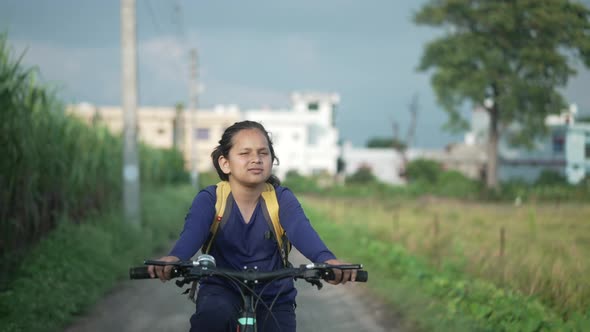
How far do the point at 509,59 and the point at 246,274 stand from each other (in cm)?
4526

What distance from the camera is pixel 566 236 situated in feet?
51.1

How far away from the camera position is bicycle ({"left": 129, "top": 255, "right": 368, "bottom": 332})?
9.91ft

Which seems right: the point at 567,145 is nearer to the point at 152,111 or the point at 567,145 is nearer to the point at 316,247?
the point at 152,111

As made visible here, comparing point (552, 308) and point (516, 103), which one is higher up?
point (516, 103)

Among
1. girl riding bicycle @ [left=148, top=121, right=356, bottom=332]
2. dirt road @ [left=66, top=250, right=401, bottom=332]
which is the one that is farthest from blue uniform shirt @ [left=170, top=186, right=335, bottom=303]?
dirt road @ [left=66, top=250, right=401, bottom=332]

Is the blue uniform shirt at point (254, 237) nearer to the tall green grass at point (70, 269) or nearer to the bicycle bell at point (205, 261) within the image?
the bicycle bell at point (205, 261)

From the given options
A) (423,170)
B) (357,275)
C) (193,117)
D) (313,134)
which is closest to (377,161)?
(313,134)

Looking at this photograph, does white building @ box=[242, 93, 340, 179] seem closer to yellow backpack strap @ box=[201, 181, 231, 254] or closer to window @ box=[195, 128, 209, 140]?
window @ box=[195, 128, 209, 140]

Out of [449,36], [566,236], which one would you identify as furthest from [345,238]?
[449,36]

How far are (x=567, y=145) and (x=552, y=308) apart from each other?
57.9 m

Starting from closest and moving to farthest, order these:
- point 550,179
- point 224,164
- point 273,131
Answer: point 224,164 < point 550,179 < point 273,131

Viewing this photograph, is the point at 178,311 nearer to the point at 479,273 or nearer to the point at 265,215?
the point at 265,215

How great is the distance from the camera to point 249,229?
363cm

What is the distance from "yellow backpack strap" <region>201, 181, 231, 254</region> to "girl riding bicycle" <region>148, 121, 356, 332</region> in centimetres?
2
